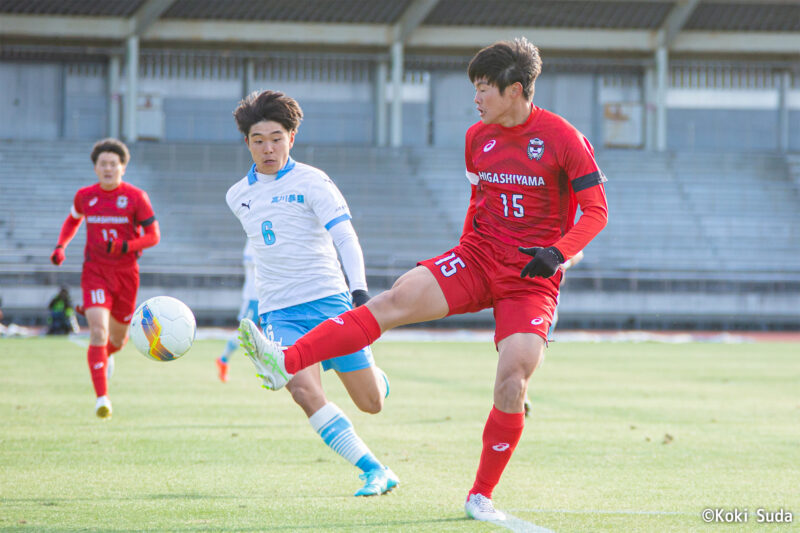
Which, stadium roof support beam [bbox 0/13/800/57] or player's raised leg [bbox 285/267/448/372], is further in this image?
stadium roof support beam [bbox 0/13/800/57]

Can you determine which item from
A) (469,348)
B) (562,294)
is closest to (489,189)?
(469,348)

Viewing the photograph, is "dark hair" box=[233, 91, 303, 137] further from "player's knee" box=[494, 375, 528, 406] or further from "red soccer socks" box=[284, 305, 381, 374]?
"player's knee" box=[494, 375, 528, 406]

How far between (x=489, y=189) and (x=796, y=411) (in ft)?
21.0

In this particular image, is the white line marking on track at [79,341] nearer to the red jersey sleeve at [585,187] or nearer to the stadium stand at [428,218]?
the stadium stand at [428,218]

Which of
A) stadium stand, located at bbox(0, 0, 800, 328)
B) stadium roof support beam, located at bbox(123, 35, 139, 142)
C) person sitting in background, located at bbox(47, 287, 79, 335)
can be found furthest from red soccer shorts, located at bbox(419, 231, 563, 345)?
stadium roof support beam, located at bbox(123, 35, 139, 142)

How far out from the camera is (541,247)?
5.00m

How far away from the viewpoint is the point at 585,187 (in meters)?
5.08

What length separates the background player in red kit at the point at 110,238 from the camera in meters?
9.47

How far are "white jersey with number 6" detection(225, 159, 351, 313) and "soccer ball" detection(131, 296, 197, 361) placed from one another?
1.43ft

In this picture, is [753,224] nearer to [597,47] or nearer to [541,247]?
[597,47]

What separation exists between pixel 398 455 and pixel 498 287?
2503mm

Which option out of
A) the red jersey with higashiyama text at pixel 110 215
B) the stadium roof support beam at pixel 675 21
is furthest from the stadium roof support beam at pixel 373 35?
the red jersey with higashiyama text at pixel 110 215

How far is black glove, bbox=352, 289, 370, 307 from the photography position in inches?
211

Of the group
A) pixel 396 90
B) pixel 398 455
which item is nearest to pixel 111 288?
pixel 398 455
